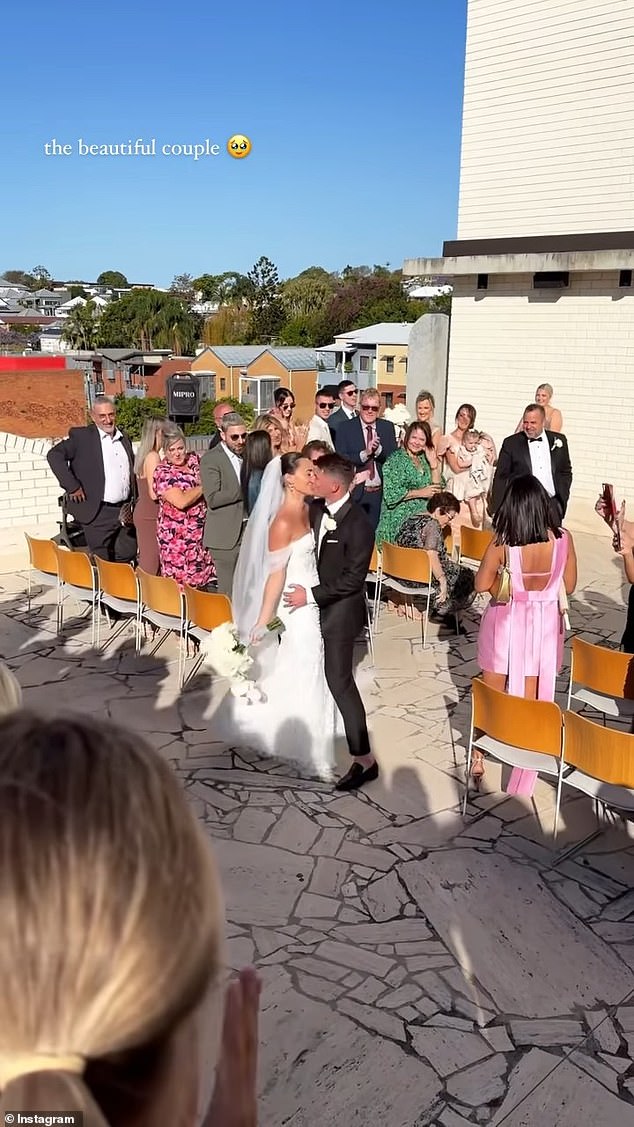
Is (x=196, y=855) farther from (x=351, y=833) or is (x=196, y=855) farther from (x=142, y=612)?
(x=142, y=612)

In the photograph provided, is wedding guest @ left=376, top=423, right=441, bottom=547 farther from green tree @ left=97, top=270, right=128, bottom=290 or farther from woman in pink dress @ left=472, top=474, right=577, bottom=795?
green tree @ left=97, top=270, right=128, bottom=290

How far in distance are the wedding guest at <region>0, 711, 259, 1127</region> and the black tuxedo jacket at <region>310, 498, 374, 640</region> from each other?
422cm

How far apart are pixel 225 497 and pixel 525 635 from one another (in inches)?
122

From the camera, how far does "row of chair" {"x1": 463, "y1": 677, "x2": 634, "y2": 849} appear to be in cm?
444

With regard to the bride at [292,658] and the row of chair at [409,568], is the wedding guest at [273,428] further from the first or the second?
the bride at [292,658]

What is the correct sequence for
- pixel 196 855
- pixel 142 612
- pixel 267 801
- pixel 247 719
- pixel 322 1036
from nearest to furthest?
pixel 196 855, pixel 322 1036, pixel 267 801, pixel 247 719, pixel 142 612

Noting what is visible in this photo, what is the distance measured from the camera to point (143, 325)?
8025 centimetres

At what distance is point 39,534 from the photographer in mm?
11719

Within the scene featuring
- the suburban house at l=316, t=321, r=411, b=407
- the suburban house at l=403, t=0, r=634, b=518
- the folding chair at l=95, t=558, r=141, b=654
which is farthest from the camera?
the suburban house at l=316, t=321, r=411, b=407

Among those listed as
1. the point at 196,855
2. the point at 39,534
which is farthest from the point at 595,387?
Result: the point at 196,855

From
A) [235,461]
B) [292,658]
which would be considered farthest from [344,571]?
[235,461]

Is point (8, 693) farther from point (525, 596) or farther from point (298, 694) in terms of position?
point (298, 694)

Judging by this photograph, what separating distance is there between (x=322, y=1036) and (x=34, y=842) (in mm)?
3078

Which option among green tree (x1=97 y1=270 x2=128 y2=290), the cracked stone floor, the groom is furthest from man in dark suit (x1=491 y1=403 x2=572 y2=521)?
green tree (x1=97 y1=270 x2=128 y2=290)
